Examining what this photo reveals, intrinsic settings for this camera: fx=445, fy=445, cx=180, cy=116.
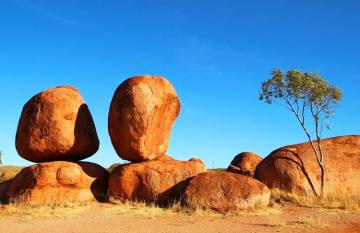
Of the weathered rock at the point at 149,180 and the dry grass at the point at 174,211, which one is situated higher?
the weathered rock at the point at 149,180

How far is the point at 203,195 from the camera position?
16188mm

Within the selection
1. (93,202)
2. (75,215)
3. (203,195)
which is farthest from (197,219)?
(93,202)

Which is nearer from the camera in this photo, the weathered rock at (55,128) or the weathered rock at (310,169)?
the weathered rock at (55,128)

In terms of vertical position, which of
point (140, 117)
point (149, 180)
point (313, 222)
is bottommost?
point (313, 222)

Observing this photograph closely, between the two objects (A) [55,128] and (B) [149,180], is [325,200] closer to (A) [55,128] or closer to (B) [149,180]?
(B) [149,180]

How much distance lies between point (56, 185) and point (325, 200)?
11045 mm

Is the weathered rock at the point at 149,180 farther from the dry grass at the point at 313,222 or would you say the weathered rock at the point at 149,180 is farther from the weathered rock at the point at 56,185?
the dry grass at the point at 313,222

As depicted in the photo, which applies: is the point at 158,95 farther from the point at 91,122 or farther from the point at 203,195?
the point at 203,195

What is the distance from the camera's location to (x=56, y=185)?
18.1m

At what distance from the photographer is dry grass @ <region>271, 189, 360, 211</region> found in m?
16.6

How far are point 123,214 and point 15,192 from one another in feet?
19.6

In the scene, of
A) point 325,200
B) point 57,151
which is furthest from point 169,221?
point 325,200

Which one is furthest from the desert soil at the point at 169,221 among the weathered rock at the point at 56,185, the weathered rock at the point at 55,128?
the weathered rock at the point at 55,128

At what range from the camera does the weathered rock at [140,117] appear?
60.1 feet
